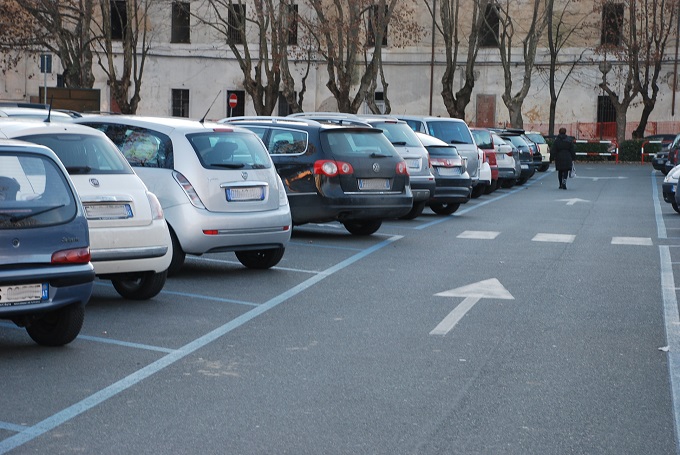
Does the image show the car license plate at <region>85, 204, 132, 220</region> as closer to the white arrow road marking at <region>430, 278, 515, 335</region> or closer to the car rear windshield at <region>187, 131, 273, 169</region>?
the car rear windshield at <region>187, 131, 273, 169</region>

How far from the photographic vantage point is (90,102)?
1478 inches

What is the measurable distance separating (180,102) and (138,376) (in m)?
53.6

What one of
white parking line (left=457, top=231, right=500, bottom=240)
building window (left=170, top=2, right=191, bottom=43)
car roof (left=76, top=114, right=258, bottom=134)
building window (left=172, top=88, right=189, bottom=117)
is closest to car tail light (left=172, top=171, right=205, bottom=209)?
car roof (left=76, top=114, right=258, bottom=134)

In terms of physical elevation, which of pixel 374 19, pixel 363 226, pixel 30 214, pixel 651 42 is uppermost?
pixel 374 19

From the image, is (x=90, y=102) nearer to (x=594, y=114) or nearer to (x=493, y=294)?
(x=493, y=294)

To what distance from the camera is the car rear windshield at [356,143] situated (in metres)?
17.0

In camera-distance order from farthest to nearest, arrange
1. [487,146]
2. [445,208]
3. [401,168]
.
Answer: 1. [487,146]
2. [445,208]
3. [401,168]

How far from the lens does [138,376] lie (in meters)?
7.87

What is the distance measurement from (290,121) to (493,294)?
6026mm

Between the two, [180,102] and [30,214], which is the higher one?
[180,102]

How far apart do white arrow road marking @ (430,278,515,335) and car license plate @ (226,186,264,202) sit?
240 cm

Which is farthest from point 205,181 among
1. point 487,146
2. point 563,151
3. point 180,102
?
point 180,102

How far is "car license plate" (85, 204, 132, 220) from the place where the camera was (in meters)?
10.4

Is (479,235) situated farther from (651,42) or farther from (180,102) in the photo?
(651,42)
